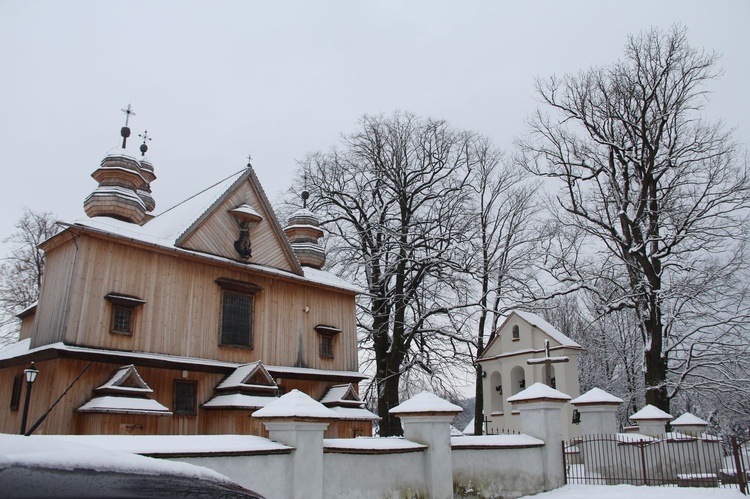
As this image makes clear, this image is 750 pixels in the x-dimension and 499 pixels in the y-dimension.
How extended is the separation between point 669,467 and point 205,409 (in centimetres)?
1346

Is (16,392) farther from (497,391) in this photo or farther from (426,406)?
(497,391)

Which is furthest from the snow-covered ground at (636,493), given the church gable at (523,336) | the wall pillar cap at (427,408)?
the church gable at (523,336)

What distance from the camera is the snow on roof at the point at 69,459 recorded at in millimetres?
2141

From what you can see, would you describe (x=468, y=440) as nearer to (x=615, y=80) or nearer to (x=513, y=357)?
(x=615, y=80)

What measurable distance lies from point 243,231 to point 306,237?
23.3 ft

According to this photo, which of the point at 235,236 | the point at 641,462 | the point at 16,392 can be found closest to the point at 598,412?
the point at 641,462

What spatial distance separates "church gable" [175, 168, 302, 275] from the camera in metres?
20.6

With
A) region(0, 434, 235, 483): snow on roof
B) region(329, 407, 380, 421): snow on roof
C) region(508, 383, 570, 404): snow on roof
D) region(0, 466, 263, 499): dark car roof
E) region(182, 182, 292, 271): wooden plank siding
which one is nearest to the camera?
region(0, 466, 263, 499): dark car roof

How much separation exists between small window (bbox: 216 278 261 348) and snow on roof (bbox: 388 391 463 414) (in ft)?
30.9

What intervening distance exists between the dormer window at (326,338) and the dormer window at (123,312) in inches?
293

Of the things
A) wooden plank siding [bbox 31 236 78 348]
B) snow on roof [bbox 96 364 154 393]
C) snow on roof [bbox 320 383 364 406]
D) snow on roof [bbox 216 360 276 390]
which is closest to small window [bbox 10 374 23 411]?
wooden plank siding [bbox 31 236 78 348]

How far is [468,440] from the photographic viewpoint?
44.0ft

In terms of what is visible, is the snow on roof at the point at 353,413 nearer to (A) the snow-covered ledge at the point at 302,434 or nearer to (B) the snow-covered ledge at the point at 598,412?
(B) the snow-covered ledge at the point at 598,412

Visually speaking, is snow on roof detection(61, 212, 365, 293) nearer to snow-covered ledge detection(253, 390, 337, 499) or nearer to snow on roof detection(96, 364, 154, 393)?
snow on roof detection(96, 364, 154, 393)
